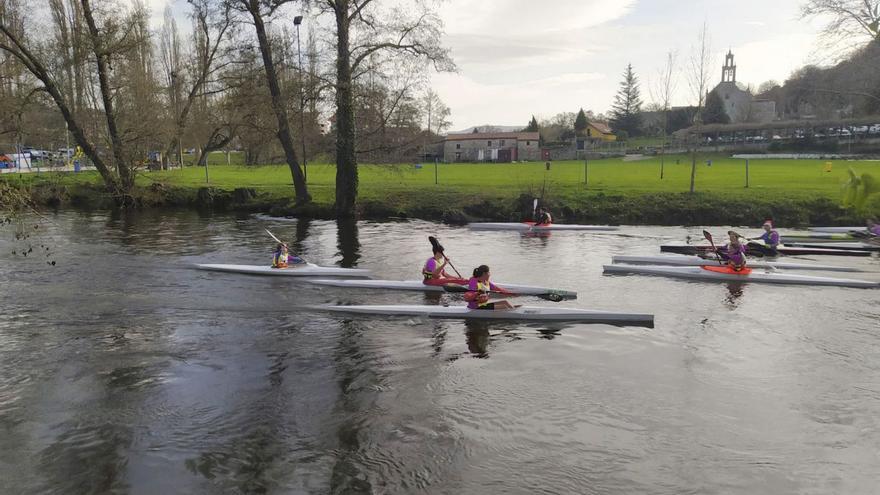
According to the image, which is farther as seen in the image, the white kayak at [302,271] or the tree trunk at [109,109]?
the tree trunk at [109,109]

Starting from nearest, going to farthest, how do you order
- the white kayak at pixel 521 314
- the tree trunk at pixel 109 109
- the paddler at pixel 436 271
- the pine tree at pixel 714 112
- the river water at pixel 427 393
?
1. the river water at pixel 427 393
2. the white kayak at pixel 521 314
3. the paddler at pixel 436 271
4. the tree trunk at pixel 109 109
5. the pine tree at pixel 714 112

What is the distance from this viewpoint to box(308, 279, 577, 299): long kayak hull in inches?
605

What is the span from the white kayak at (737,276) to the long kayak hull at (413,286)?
410 cm

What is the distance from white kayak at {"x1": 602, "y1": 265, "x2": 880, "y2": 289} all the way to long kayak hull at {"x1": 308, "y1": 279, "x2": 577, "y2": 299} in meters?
4.10

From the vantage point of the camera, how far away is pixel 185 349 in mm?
12094

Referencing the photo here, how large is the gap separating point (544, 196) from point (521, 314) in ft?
63.9

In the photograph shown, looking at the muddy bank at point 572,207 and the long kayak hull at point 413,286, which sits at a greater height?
the muddy bank at point 572,207

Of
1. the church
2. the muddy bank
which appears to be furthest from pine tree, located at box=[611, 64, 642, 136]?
the muddy bank

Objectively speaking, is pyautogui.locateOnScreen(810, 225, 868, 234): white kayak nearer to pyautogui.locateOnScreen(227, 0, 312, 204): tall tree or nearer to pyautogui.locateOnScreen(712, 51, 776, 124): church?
pyautogui.locateOnScreen(227, 0, 312, 204): tall tree

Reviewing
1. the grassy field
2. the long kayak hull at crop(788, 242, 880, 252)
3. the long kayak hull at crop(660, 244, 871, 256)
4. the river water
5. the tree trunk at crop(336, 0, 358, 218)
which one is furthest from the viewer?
the grassy field

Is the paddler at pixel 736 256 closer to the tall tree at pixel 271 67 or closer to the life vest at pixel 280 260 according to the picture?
the life vest at pixel 280 260

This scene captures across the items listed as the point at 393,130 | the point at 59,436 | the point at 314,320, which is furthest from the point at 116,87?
the point at 59,436

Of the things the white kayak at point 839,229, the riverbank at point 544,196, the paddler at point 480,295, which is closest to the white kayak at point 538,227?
the riverbank at point 544,196

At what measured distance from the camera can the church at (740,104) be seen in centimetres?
10006
